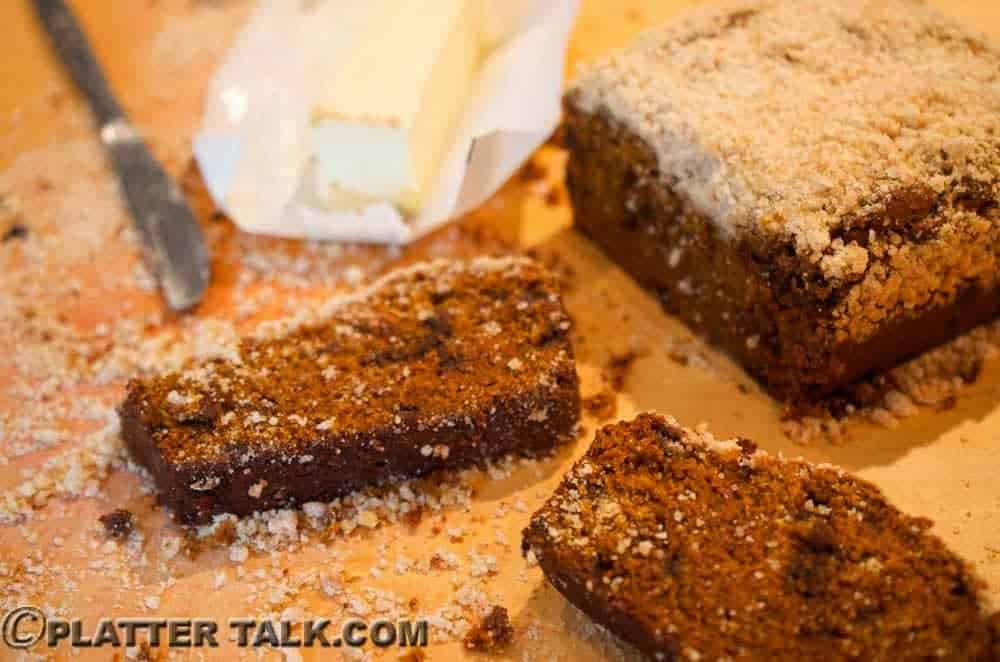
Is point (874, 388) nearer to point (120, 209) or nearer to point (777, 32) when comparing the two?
point (777, 32)

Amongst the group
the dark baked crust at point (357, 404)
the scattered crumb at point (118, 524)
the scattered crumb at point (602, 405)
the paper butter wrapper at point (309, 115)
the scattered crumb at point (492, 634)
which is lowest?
the scattered crumb at point (492, 634)

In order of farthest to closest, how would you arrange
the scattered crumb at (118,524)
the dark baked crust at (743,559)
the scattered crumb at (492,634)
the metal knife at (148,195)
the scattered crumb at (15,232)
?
the scattered crumb at (15,232)
the metal knife at (148,195)
the scattered crumb at (118,524)
the scattered crumb at (492,634)
the dark baked crust at (743,559)

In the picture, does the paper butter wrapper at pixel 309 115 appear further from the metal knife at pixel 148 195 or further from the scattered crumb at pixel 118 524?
the scattered crumb at pixel 118 524

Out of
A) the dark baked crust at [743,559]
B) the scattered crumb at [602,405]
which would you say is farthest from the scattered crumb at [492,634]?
the scattered crumb at [602,405]

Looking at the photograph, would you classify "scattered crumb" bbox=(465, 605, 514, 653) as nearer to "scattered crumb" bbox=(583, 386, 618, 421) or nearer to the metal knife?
"scattered crumb" bbox=(583, 386, 618, 421)

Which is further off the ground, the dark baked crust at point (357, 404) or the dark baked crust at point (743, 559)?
the dark baked crust at point (357, 404)

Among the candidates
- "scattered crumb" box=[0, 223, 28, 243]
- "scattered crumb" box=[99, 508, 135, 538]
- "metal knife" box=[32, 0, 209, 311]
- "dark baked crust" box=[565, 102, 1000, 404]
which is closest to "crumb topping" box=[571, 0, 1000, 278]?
"dark baked crust" box=[565, 102, 1000, 404]

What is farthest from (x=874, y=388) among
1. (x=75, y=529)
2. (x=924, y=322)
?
(x=75, y=529)
